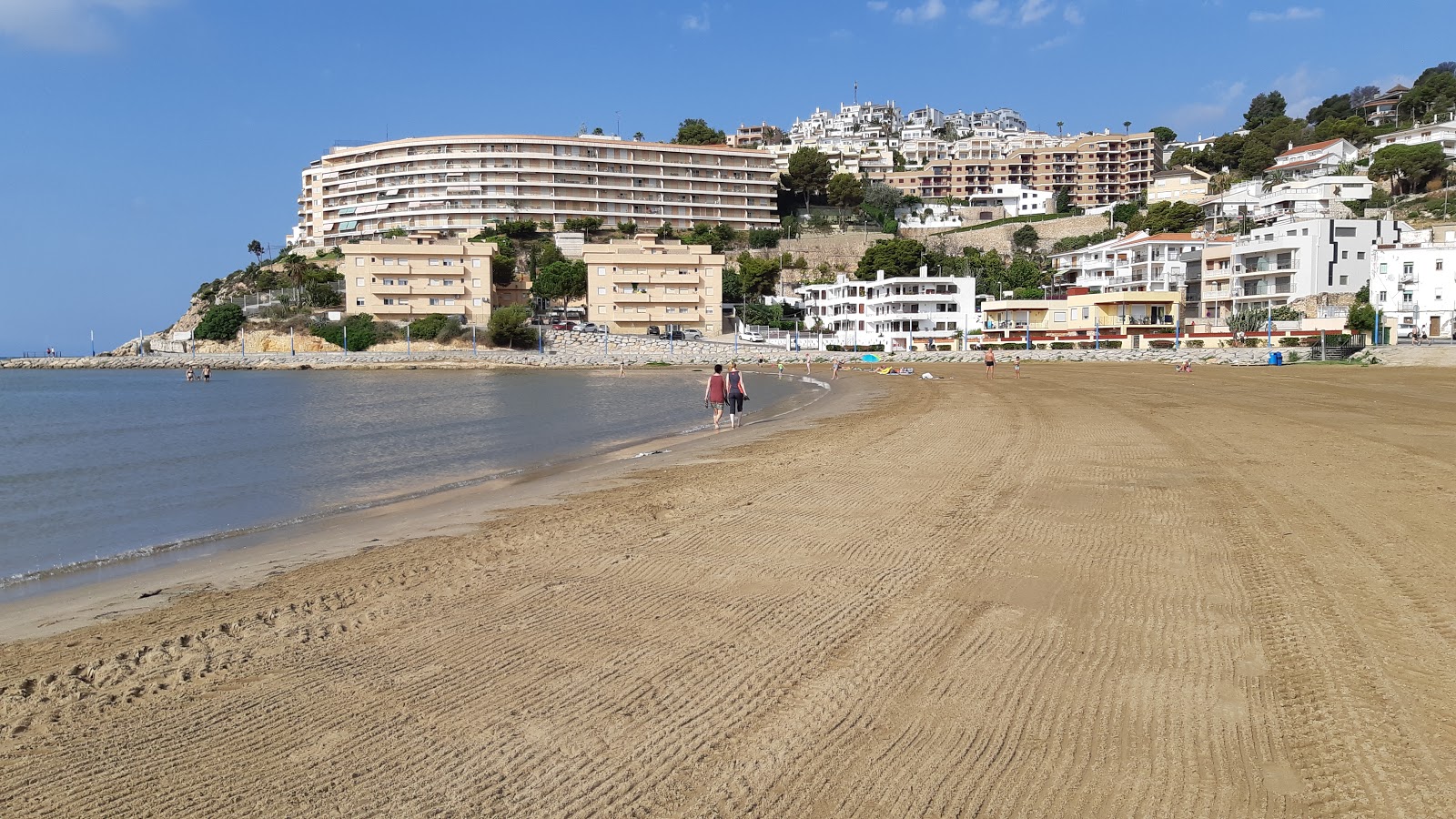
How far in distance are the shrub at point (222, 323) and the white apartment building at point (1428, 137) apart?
129299 mm

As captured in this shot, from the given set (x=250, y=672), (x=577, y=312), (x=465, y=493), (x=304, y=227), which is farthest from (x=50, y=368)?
(x=250, y=672)

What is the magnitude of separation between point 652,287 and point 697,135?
191 ft

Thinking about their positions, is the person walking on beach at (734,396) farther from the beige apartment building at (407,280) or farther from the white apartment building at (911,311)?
the beige apartment building at (407,280)

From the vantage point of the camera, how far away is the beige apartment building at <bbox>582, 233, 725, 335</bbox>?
95562 mm

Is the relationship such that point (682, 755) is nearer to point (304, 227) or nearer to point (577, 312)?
point (577, 312)

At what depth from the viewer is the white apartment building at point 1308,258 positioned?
6625 cm

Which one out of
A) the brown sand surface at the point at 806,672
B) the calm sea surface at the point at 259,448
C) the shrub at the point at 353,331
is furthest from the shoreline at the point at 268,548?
the shrub at the point at 353,331

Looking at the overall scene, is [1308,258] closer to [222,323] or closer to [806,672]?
[806,672]

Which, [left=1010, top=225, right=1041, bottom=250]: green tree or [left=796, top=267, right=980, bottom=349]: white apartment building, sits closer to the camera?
[left=796, top=267, right=980, bottom=349]: white apartment building

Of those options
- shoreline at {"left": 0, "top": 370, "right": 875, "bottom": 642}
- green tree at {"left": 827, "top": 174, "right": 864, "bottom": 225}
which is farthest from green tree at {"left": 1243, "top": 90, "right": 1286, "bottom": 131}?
shoreline at {"left": 0, "top": 370, "right": 875, "bottom": 642}

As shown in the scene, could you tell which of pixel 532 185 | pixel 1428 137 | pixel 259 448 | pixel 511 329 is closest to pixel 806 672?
pixel 259 448

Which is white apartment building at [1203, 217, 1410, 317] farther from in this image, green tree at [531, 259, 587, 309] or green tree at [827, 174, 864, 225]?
green tree at [827, 174, 864, 225]

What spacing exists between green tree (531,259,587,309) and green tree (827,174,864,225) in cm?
4979

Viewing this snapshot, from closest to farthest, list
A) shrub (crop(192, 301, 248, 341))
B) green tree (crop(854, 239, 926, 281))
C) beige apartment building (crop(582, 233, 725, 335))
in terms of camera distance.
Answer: beige apartment building (crop(582, 233, 725, 335)), shrub (crop(192, 301, 248, 341)), green tree (crop(854, 239, 926, 281))
